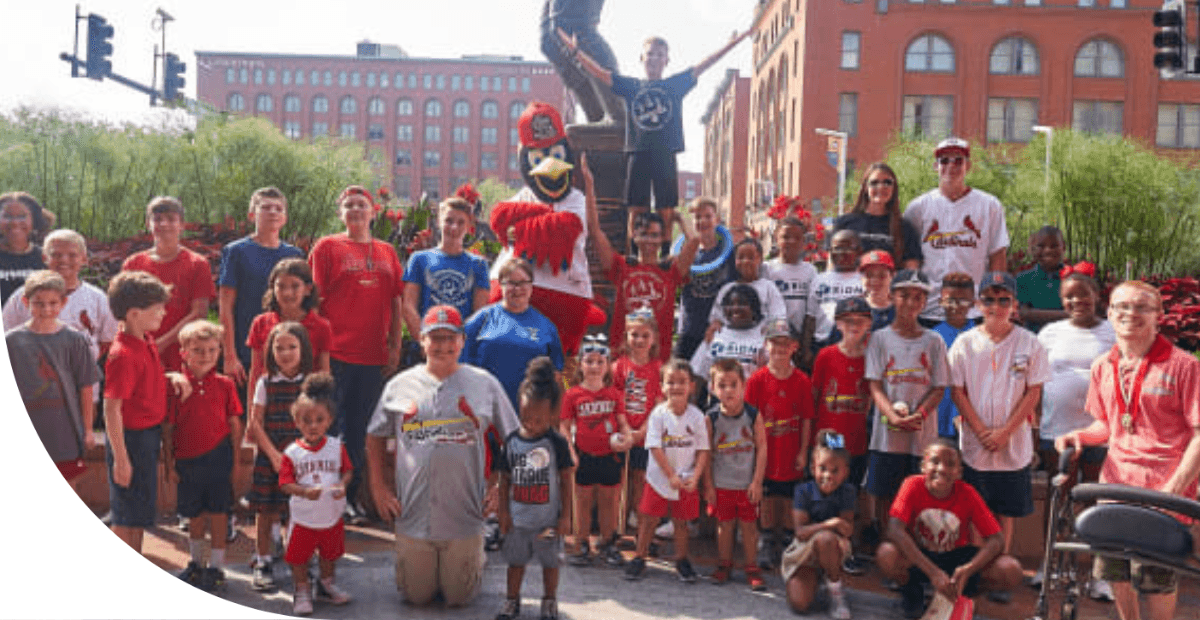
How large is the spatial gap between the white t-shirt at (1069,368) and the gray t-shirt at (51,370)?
420 cm

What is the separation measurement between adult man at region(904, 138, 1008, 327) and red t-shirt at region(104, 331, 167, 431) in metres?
3.43

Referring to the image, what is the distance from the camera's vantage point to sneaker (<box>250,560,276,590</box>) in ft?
11.8

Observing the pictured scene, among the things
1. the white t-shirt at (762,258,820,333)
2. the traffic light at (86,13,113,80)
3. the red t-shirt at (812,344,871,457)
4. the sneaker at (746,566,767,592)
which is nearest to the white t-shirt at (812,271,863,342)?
the white t-shirt at (762,258,820,333)

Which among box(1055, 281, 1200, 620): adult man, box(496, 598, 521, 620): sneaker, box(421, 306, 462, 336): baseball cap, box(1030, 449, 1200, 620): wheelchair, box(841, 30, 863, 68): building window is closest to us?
box(1030, 449, 1200, 620): wheelchair

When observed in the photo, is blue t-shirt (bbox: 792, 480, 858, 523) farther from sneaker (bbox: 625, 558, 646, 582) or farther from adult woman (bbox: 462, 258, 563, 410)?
adult woman (bbox: 462, 258, 563, 410)

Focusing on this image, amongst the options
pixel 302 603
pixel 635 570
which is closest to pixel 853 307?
pixel 635 570

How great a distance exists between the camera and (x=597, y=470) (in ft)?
13.0

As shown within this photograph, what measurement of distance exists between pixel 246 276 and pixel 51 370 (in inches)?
34.6

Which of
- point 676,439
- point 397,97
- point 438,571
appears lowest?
point 438,571

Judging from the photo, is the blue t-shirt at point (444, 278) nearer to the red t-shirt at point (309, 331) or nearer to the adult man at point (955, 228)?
the red t-shirt at point (309, 331)

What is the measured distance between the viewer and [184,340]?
12.1 feet

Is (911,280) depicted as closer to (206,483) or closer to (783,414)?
(783,414)

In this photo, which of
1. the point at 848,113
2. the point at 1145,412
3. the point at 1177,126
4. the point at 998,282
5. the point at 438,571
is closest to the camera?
the point at 1145,412

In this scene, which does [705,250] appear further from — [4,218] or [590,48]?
[4,218]
